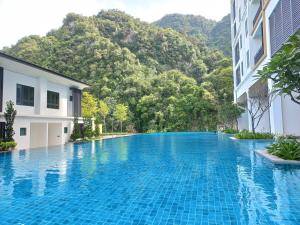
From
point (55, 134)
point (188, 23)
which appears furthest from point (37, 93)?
point (188, 23)

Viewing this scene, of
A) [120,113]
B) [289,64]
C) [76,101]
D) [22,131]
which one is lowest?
Result: [22,131]

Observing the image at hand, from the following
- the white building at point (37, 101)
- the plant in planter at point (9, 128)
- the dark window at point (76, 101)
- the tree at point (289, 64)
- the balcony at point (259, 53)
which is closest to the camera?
the tree at point (289, 64)

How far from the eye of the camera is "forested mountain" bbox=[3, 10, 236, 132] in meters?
38.8

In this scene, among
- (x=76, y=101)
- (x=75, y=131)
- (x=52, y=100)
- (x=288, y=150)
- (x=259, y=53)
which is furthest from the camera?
(x=76, y=101)

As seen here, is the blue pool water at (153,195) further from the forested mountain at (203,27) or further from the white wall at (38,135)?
the forested mountain at (203,27)

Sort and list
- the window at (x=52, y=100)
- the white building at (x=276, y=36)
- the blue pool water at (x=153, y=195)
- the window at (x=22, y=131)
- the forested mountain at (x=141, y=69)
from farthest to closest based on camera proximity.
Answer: the forested mountain at (x=141, y=69) < the window at (x=52, y=100) < the window at (x=22, y=131) < the white building at (x=276, y=36) < the blue pool water at (x=153, y=195)

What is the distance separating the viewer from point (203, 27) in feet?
251

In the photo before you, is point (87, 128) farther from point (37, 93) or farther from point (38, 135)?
point (37, 93)

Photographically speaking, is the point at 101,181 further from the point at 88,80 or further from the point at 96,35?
the point at 96,35

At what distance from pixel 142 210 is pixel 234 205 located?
1.64 m

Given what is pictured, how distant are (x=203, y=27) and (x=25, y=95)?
7131 cm

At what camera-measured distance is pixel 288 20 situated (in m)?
10.7

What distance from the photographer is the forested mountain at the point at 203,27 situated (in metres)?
62.8

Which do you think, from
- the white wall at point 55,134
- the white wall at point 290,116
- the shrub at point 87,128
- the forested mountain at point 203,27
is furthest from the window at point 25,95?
the forested mountain at point 203,27
